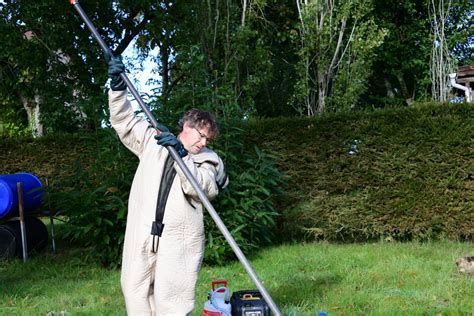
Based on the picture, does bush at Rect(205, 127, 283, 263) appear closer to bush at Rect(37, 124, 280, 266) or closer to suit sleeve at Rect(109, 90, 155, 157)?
bush at Rect(37, 124, 280, 266)

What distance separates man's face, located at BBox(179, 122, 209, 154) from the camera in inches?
145

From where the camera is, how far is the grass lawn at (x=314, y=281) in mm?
5422

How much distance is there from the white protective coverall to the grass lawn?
1700 mm

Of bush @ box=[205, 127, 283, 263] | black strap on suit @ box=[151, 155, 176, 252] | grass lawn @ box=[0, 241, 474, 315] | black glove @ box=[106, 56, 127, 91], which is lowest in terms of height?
grass lawn @ box=[0, 241, 474, 315]

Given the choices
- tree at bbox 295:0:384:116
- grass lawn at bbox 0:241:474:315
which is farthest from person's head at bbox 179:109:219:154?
tree at bbox 295:0:384:116

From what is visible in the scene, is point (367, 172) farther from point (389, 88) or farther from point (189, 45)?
point (389, 88)

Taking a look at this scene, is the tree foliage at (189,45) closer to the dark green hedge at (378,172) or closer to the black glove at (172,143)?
the dark green hedge at (378,172)

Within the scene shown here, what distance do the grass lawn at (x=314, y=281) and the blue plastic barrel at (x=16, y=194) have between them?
75cm

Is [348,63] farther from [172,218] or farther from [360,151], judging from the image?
[172,218]

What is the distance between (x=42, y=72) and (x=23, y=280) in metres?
9.53

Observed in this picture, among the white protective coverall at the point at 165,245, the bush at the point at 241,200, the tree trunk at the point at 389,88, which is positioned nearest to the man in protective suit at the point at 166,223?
the white protective coverall at the point at 165,245

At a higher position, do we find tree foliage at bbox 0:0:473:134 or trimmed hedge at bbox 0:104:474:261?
tree foliage at bbox 0:0:473:134

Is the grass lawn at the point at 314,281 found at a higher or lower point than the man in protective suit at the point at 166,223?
lower

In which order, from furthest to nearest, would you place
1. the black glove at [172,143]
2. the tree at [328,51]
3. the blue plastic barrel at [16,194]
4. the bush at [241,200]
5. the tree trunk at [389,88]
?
the tree trunk at [389,88] < the tree at [328,51] < the blue plastic barrel at [16,194] < the bush at [241,200] < the black glove at [172,143]
